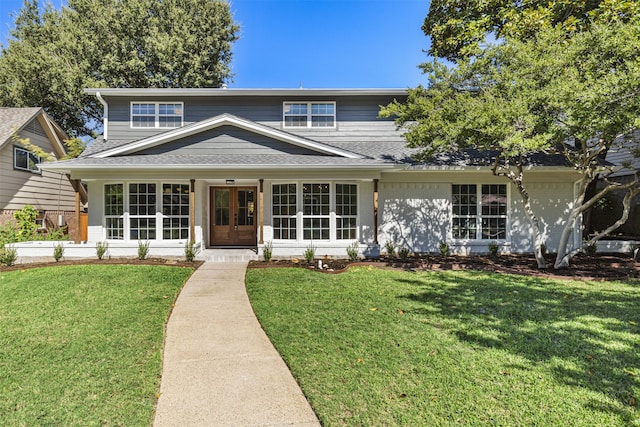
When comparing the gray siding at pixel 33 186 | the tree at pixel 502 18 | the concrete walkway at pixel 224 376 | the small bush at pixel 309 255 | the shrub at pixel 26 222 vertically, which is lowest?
the concrete walkway at pixel 224 376

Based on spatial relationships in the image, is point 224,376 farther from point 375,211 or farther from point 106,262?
point 375,211

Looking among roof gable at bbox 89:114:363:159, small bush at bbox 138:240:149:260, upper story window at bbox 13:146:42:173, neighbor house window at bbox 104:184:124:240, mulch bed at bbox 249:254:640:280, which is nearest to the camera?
mulch bed at bbox 249:254:640:280

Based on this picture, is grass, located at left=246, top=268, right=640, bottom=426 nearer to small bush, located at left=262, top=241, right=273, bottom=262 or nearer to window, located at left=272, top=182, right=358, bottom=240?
small bush, located at left=262, top=241, right=273, bottom=262

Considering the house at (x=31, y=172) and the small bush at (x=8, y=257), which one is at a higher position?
the house at (x=31, y=172)

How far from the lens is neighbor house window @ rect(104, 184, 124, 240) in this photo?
11266 millimetres

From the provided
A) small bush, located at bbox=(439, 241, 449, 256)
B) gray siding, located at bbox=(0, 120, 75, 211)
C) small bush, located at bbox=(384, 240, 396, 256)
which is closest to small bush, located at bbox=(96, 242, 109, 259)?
gray siding, located at bbox=(0, 120, 75, 211)

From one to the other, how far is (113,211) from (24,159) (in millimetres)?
7036

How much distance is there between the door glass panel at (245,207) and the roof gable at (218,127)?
2.19m

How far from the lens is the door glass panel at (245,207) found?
12258 mm

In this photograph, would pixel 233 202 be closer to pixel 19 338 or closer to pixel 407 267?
pixel 407 267

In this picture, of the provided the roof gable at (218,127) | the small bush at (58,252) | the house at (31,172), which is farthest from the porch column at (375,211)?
the house at (31,172)

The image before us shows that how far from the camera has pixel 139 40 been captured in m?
22.3

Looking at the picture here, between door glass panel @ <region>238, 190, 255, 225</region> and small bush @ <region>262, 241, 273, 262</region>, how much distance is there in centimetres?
202

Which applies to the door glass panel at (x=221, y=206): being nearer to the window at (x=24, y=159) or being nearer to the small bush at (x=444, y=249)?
the small bush at (x=444, y=249)
